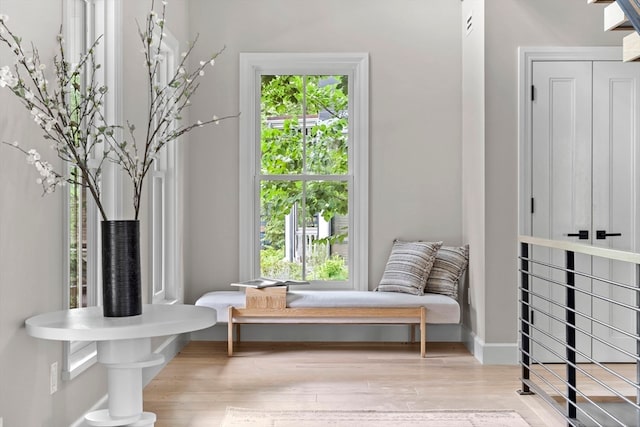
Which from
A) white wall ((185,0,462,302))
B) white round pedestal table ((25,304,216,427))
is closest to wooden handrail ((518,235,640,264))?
white round pedestal table ((25,304,216,427))

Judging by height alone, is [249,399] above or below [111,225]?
below

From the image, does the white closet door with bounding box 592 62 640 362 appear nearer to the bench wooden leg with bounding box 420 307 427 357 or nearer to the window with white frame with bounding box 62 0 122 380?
the bench wooden leg with bounding box 420 307 427 357

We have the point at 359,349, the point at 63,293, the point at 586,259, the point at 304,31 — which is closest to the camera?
the point at 63,293

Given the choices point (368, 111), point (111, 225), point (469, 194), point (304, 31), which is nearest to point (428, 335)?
point (469, 194)

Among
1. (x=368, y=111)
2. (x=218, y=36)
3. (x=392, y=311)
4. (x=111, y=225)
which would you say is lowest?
(x=392, y=311)

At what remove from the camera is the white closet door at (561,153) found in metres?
4.96

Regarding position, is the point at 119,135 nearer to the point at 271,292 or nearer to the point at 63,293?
the point at 63,293

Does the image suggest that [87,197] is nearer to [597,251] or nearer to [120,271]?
[120,271]

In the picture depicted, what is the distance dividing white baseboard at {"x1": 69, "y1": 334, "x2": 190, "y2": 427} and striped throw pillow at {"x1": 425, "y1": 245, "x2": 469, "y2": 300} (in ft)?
6.38

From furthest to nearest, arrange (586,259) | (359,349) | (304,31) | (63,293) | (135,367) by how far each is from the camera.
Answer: (304,31) < (359,349) < (586,259) < (63,293) < (135,367)

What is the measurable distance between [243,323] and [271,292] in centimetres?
42

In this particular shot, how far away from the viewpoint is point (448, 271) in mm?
5500

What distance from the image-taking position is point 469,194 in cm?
549

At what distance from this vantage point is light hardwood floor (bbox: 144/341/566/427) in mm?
3914
